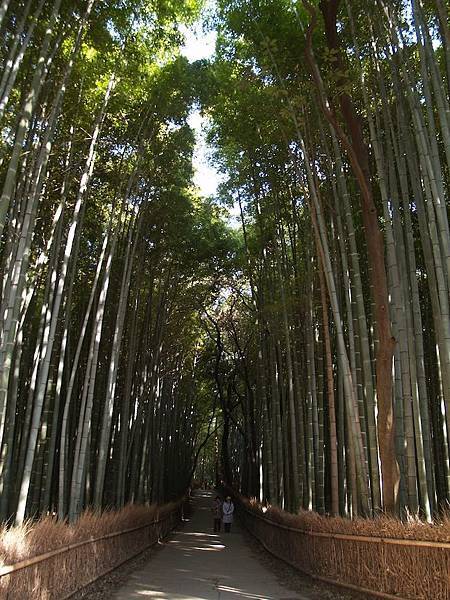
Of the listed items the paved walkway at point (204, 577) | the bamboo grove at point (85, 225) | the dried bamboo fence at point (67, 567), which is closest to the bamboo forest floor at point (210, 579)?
the paved walkway at point (204, 577)

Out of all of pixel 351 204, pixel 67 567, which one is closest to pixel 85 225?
pixel 351 204

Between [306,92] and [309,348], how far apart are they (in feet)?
9.35

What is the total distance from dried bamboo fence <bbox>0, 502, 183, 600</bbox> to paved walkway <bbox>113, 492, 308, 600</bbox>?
0.31 meters

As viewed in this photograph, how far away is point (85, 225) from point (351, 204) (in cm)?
356

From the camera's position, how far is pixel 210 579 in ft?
17.7

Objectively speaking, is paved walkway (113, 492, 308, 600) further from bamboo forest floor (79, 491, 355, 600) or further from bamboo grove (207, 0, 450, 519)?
bamboo grove (207, 0, 450, 519)

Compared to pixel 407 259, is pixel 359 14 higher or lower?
higher

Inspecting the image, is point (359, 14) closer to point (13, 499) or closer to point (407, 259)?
point (407, 259)

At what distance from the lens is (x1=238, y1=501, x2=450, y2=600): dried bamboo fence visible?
317cm

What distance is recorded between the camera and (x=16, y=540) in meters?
3.12

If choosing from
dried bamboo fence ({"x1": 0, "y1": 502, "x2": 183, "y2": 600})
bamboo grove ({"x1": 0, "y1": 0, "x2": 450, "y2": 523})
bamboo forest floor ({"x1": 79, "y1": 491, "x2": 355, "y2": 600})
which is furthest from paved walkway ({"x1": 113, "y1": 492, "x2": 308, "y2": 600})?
bamboo grove ({"x1": 0, "y1": 0, "x2": 450, "y2": 523})

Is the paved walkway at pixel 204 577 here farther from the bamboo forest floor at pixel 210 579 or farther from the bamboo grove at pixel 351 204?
the bamboo grove at pixel 351 204

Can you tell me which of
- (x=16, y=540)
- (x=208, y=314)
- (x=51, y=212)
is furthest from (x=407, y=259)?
(x=208, y=314)

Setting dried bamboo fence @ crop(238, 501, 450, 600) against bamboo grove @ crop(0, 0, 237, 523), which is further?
bamboo grove @ crop(0, 0, 237, 523)
